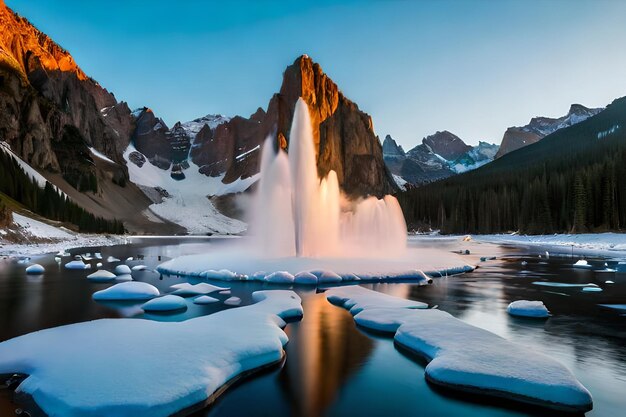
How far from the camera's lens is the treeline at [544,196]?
3339 inches

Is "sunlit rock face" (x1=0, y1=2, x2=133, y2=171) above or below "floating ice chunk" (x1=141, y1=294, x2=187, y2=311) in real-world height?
above

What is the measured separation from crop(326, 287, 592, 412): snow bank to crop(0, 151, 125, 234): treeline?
107 m

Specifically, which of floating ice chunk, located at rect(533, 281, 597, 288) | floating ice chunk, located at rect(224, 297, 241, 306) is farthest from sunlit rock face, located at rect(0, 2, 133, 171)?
floating ice chunk, located at rect(533, 281, 597, 288)

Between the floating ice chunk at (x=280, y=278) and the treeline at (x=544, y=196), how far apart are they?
83.1 metres

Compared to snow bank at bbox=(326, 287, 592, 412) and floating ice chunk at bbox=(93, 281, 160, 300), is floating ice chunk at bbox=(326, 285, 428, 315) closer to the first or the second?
snow bank at bbox=(326, 287, 592, 412)

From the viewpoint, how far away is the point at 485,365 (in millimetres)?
9523

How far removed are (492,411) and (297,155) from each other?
31373mm

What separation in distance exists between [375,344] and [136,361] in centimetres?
746

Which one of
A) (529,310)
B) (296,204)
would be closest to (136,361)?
(529,310)

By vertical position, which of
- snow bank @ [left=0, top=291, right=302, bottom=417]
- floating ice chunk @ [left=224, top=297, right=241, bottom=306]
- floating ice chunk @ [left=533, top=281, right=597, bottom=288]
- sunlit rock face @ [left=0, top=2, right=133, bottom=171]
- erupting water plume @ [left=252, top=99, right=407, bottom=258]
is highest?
sunlit rock face @ [left=0, top=2, right=133, bottom=171]

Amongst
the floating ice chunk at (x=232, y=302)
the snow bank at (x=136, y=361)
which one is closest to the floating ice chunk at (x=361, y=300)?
the floating ice chunk at (x=232, y=302)

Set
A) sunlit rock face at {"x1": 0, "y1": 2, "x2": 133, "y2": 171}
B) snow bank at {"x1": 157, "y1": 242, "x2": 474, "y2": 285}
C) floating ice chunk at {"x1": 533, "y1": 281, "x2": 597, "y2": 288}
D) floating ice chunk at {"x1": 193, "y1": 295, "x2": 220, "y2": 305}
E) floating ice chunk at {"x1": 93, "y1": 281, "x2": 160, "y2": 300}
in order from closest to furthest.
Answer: floating ice chunk at {"x1": 193, "y1": 295, "x2": 220, "y2": 305}
floating ice chunk at {"x1": 93, "y1": 281, "x2": 160, "y2": 300}
floating ice chunk at {"x1": 533, "y1": 281, "x2": 597, "y2": 288}
snow bank at {"x1": 157, "y1": 242, "x2": 474, "y2": 285}
sunlit rock face at {"x1": 0, "y1": 2, "x2": 133, "y2": 171}

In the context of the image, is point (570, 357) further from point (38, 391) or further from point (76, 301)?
point (76, 301)

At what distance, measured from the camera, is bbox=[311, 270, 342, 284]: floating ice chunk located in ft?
87.8
